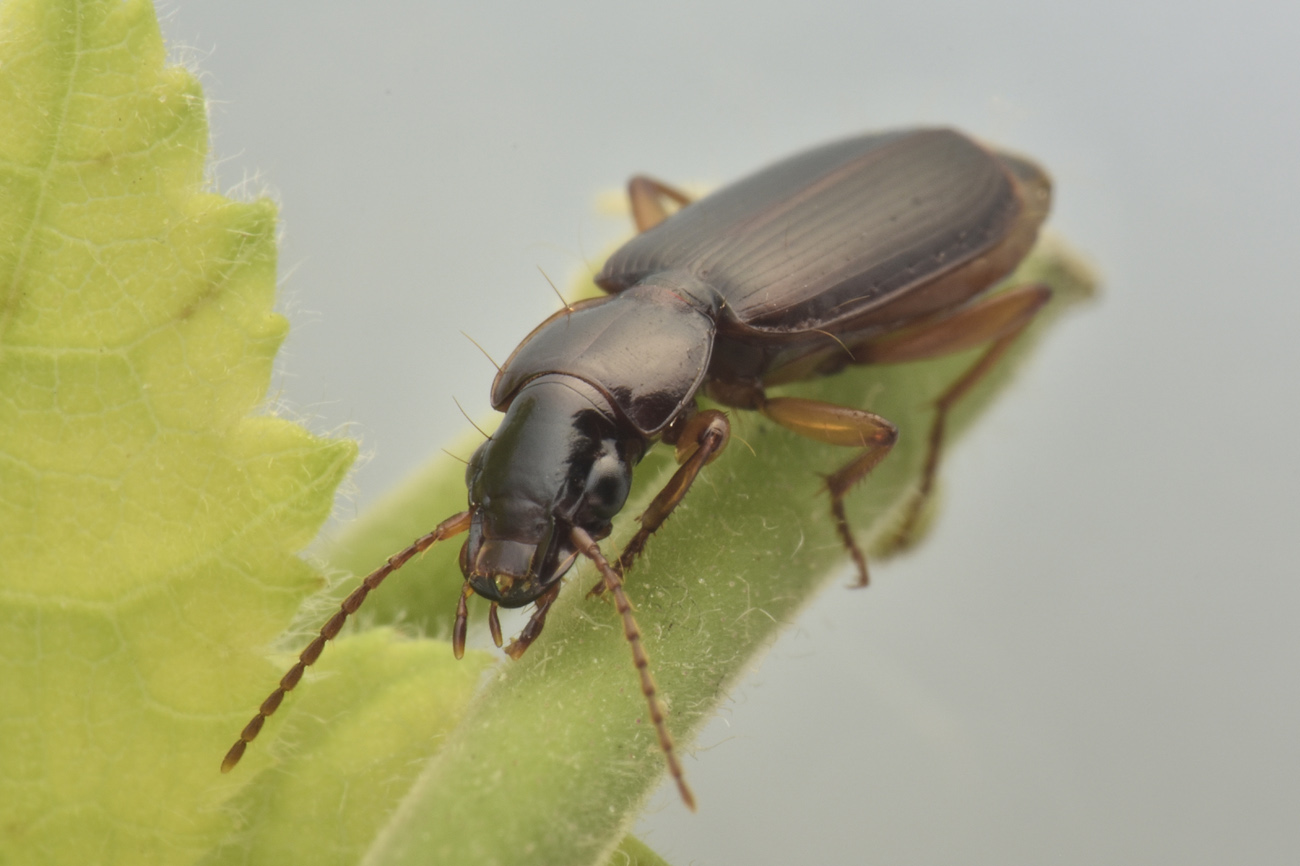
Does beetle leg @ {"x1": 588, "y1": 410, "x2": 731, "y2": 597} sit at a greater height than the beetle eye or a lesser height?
lesser

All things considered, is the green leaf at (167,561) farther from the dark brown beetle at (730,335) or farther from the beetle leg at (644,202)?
the beetle leg at (644,202)

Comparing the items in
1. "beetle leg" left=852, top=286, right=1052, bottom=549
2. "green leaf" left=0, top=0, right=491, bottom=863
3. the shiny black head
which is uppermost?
"green leaf" left=0, top=0, right=491, bottom=863

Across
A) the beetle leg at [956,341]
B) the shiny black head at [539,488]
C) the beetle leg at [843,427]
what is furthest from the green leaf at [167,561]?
the beetle leg at [956,341]

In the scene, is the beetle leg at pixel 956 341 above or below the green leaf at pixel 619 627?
below

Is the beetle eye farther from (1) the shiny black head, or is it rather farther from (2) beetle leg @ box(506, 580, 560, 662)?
(2) beetle leg @ box(506, 580, 560, 662)

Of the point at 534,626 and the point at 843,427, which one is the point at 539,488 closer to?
the point at 534,626

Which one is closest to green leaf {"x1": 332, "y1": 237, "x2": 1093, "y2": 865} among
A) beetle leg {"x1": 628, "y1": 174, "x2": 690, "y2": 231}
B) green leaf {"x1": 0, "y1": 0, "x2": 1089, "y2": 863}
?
green leaf {"x1": 0, "y1": 0, "x2": 1089, "y2": 863}

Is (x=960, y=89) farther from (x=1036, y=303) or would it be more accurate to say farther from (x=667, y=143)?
(x=1036, y=303)
